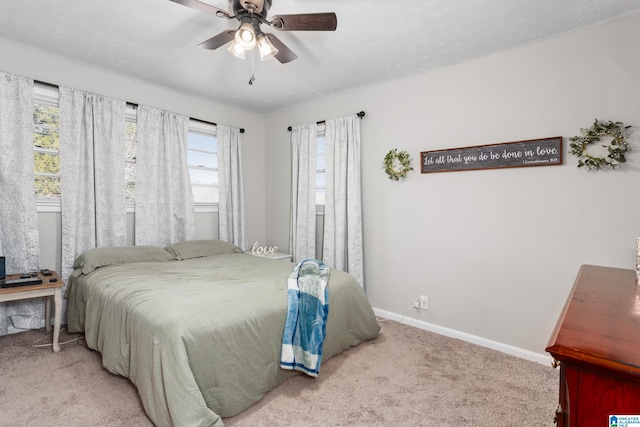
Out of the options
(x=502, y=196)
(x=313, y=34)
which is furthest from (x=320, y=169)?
(x=502, y=196)

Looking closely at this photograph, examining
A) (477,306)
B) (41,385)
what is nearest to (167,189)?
(41,385)

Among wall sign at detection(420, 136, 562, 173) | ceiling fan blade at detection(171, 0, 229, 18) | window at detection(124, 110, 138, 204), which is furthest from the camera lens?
window at detection(124, 110, 138, 204)

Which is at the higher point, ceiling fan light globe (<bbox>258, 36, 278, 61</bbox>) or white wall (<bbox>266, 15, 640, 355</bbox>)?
ceiling fan light globe (<bbox>258, 36, 278, 61</bbox>)

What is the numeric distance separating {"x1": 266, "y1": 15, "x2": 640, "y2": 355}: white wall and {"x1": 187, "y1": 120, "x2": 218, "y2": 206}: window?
1.86m

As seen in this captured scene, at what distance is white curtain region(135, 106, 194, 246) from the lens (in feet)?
11.6

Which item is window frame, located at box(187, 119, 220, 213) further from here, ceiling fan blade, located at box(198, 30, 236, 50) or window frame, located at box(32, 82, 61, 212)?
ceiling fan blade, located at box(198, 30, 236, 50)

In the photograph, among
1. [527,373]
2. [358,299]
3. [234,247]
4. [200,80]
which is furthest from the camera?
[234,247]

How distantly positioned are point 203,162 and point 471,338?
3.59m

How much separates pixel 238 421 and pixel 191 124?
3361 mm

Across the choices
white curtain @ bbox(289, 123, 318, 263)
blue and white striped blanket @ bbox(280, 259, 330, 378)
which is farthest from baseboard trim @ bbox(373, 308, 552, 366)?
blue and white striped blanket @ bbox(280, 259, 330, 378)

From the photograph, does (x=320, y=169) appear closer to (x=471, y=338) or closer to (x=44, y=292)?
(x=471, y=338)

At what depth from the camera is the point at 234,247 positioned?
3930 mm

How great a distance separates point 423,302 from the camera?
324cm

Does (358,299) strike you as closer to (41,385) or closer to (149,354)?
(149,354)
